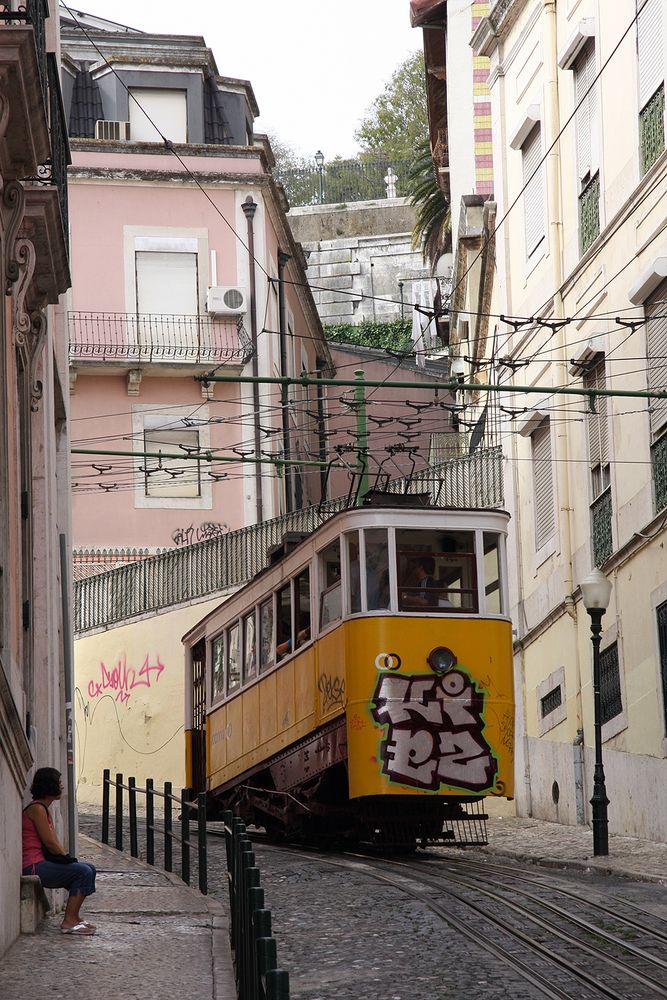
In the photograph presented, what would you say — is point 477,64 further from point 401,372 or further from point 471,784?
point 471,784

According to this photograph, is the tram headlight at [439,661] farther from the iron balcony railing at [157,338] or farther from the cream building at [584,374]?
the iron balcony railing at [157,338]

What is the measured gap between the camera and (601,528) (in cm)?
2100

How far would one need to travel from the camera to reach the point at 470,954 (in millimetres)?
10500

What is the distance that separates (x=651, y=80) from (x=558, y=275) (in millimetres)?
4088

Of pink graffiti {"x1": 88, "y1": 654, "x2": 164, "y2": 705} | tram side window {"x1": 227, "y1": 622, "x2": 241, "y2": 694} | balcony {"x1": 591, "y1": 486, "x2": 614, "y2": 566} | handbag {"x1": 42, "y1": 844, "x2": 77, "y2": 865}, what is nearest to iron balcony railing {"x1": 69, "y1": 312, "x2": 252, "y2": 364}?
pink graffiti {"x1": 88, "y1": 654, "x2": 164, "y2": 705}

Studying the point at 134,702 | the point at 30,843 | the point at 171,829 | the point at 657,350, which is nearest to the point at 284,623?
the point at 171,829

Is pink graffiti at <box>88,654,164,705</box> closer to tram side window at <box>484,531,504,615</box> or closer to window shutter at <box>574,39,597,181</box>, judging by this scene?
Result: window shutter at <box>574,39,597,181</box>

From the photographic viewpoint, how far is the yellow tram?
1678cm

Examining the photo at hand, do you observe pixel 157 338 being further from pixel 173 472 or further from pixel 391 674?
pixel 391 674

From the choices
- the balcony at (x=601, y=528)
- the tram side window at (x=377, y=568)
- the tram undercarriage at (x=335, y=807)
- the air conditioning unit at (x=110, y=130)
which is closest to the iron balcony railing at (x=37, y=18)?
the tram side window at (x=377, y=568)

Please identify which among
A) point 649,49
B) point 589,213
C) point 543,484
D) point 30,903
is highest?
point 649,49

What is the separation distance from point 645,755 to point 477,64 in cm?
1815

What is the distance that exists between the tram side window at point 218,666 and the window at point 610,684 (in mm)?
4448

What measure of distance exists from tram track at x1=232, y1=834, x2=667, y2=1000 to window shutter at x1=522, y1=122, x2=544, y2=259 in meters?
10.9
